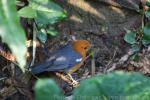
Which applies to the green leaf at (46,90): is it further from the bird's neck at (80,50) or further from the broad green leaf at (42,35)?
the bird's neck at (80,50)

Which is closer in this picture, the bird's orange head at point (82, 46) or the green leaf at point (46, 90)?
the green leaf at point (46, 90)

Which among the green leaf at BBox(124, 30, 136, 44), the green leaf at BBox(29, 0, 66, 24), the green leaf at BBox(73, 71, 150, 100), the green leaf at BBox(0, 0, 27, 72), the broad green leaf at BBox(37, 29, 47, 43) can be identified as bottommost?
the green leaf at BBox(124, 30, 136, 44)

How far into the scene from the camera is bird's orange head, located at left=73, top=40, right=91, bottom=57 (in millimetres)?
3951

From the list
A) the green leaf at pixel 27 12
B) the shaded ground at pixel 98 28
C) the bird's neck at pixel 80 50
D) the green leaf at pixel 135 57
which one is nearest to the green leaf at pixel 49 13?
the green leaf at pixel 27 12

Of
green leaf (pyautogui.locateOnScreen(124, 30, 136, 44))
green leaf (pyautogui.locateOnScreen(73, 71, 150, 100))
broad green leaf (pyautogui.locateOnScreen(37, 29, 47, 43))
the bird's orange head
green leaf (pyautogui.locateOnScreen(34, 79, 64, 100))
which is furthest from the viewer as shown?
green leaf (pyautogui.locateOnScreen(124, 30, 136, 44))

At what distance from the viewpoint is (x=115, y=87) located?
1391 millimetres

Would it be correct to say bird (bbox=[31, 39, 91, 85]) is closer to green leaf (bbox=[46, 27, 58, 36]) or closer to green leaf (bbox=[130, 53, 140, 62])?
green leaf (bbox=[46, 27, 58, 36])

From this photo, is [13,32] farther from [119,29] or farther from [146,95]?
[119,29]

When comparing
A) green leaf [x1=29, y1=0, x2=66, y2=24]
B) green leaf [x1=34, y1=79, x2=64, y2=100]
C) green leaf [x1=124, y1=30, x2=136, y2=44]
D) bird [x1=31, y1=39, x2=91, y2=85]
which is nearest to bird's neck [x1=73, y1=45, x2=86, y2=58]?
bird [x1=31, y1=39, x2=91, y2=85]

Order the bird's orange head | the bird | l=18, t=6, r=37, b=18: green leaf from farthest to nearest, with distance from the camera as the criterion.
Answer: the bird's orange head < the bird < l=18, t=6, r=37, b=18: green leaf

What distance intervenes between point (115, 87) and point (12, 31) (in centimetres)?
38

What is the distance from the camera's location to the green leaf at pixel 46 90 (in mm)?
1194

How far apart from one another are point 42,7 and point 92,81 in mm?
2173

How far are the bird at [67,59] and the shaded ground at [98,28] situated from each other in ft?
0.25
